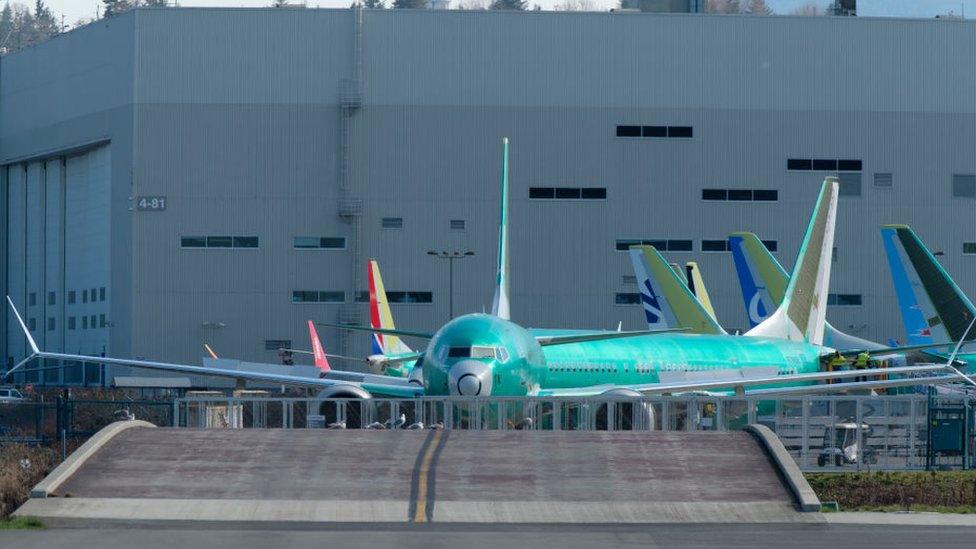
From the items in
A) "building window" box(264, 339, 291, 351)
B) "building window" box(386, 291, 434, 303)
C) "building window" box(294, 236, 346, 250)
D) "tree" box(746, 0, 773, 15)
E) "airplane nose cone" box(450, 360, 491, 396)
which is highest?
"tree" box(746, 0, 773, 15)

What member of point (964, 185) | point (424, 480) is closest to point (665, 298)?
point (964, 185)

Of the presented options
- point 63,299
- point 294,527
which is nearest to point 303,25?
point 63,299

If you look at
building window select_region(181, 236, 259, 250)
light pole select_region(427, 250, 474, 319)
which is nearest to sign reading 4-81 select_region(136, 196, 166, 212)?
building window select_region(181, 236, 259, 250)

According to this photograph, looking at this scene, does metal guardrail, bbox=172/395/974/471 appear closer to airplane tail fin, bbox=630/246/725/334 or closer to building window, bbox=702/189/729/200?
airplane tail fin, bbox=630/246/725/334

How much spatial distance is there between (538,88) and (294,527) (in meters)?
69.7

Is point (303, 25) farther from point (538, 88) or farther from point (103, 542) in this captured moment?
point (103, 542)

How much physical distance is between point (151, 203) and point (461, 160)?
57.9ft

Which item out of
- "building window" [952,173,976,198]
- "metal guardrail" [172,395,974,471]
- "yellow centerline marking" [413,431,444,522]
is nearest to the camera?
"yellow centerline marking" [413,431,444,522]

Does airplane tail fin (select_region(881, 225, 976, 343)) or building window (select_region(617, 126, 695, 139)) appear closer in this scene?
airplane tail fin (select_region(881, 225, 976, 343))

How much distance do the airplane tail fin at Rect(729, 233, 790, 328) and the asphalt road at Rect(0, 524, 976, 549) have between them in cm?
5534

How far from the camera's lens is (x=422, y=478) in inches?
1000

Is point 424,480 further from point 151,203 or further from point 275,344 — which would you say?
point 151,203

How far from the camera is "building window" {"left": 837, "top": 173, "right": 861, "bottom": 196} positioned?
299ft

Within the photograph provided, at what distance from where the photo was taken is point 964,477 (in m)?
29.7
